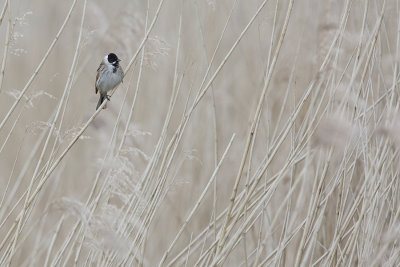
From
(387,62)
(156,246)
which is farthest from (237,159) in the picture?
(387,62)

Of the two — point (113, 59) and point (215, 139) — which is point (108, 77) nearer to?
point (113, 59)

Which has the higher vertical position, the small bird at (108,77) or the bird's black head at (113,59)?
the bird's black head at (113,59)

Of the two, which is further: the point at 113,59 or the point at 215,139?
the point at 113,59

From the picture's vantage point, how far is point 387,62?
2.36 meters

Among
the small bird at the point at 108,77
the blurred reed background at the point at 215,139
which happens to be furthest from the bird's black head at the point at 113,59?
the blurred reed background at the point at 215,139

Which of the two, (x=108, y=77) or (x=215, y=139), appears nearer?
(x=215, y=139)

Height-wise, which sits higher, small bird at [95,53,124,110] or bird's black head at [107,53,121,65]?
bird's black head at [107,53,121,65]

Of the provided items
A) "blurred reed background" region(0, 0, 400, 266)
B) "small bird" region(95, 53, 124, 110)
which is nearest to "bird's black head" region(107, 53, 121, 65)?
"small bird" region(95, 53, 124, 110)

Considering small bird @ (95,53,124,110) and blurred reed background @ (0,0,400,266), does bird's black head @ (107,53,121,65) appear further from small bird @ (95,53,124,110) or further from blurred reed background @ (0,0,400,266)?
blurred reed background @ (0,0,400,266)

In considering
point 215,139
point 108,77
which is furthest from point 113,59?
point 215,139

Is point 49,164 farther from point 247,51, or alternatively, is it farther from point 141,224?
point 247,51

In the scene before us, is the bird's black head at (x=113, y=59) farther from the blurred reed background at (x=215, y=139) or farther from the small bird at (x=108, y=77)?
the blurred reed background at (x=215, y=139)

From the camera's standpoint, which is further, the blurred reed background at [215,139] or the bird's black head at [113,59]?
the bird's black head at [113,59]

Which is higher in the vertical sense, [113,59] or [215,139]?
[113,59]
